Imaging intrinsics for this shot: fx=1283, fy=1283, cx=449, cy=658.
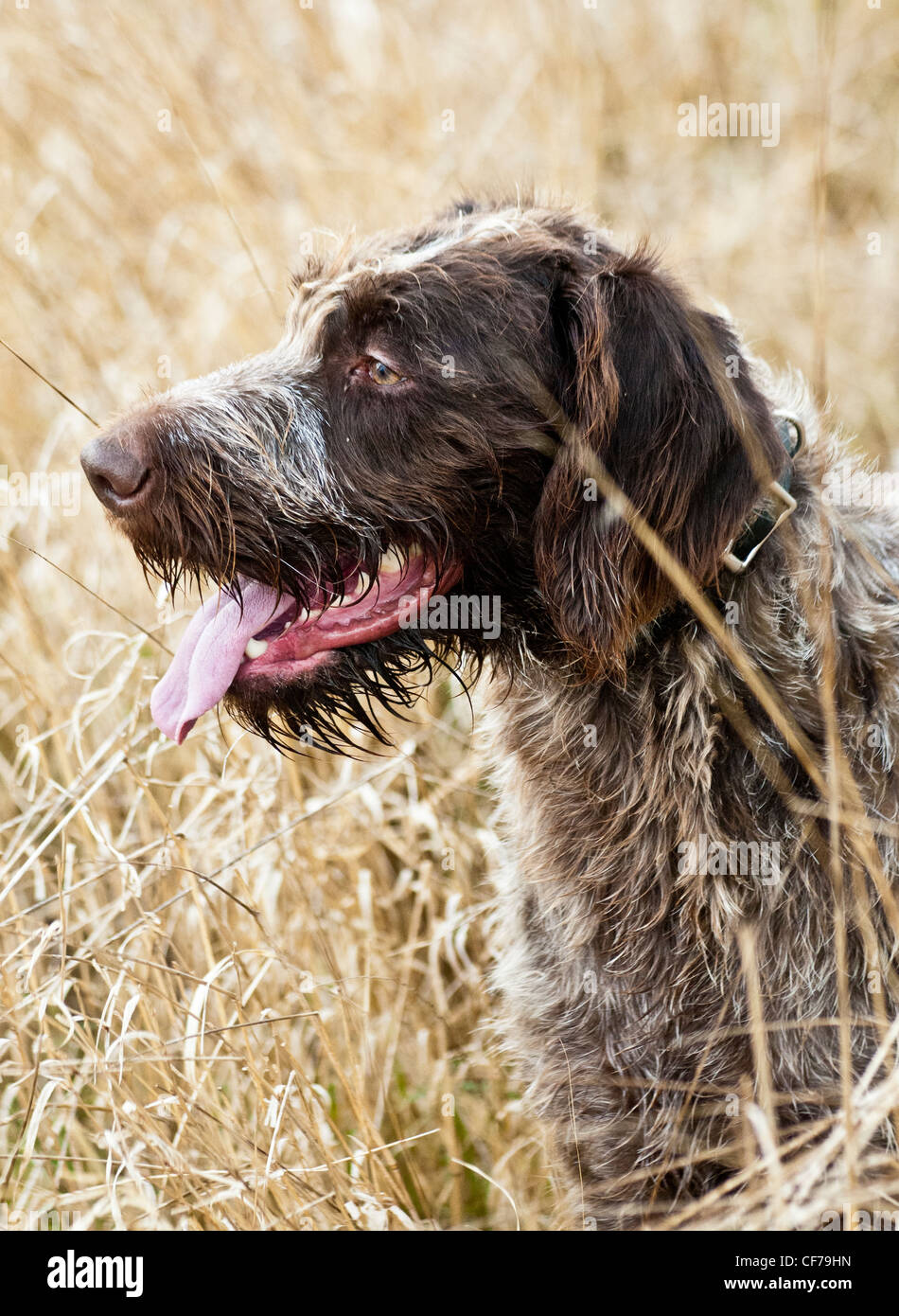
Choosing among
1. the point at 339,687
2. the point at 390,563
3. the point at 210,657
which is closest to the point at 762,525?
the point at 390,563

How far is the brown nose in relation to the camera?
2.27 metres

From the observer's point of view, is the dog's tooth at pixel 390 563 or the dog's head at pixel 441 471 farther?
the dog's tooth at pixel 390 563

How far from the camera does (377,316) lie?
2.34m

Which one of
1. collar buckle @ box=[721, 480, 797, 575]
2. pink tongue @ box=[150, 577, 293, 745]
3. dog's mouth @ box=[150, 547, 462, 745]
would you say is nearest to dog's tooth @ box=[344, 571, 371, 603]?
dog's mouth @ box=[150, 547, 462, 745]

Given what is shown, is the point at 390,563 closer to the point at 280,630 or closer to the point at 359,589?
the point at 359,589

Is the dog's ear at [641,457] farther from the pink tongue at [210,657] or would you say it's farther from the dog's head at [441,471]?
the pink tongue at [210,657]

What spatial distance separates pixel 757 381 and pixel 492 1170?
75.6 inches

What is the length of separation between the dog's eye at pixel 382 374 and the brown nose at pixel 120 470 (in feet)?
1.43

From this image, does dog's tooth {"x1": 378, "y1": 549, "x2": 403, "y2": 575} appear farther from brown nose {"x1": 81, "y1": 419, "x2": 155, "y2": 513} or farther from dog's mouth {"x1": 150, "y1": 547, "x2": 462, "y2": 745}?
brown nose {"x1": 81, "y1": 419, "x2": 155, "y2": 513}

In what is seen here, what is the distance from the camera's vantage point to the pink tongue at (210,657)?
7.89ft

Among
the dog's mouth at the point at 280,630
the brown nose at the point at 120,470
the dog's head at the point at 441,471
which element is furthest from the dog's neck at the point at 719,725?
the brown nose at the point at 120,470

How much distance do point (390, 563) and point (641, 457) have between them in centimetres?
54
